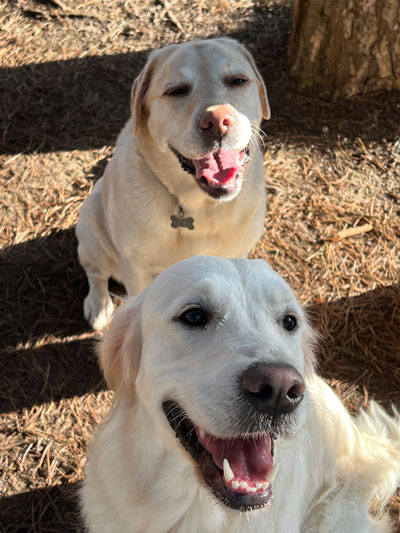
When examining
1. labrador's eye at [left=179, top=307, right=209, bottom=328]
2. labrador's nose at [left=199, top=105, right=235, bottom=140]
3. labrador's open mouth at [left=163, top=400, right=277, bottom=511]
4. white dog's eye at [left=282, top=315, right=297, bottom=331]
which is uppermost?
labrador's nose at [left=199, top=105, right=235, bottom=140]

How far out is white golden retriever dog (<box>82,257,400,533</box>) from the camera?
162 centimetres

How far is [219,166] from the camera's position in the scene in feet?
9.00

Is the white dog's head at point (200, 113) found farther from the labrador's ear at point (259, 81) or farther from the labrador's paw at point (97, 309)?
the labrador's paw at point (97, 309)

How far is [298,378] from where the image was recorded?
1515mm

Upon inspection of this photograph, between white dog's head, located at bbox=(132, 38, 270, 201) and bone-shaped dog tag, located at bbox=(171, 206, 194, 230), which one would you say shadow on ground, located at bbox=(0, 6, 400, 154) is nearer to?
white dog's head, located at bbox=(132, 38, 270, 201)

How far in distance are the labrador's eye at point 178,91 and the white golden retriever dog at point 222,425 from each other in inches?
41.8

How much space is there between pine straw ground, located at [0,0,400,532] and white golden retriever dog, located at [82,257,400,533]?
739mm

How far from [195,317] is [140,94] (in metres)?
1.38

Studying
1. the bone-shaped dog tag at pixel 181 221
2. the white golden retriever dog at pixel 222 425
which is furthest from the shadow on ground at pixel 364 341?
the bone-shaped dog tag at pixel 181 221

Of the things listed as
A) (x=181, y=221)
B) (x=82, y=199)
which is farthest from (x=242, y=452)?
(x=82, y=199)

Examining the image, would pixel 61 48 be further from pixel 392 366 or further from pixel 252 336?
pixel 252 336

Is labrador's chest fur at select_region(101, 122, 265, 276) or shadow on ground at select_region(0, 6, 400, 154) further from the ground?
labrador's chest fur at select_region(101, 122, 265, 276)

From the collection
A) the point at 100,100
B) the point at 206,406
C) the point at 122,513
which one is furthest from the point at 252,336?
the point at 100,100

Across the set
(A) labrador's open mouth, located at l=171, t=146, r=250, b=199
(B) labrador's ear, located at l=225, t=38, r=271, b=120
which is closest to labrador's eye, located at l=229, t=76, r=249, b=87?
(B) labrador's ear, located at l=225, t=38, r=271, b=120
